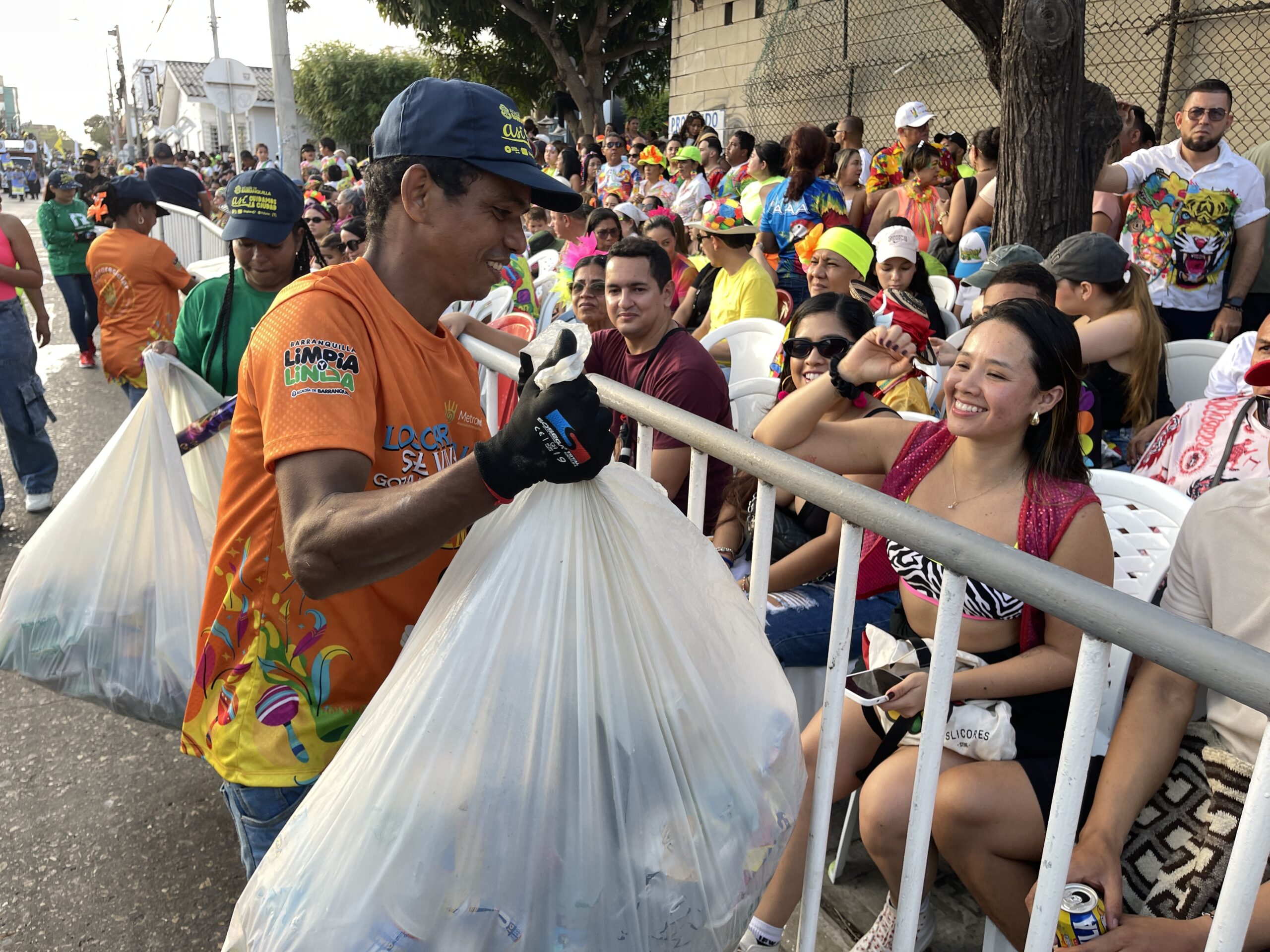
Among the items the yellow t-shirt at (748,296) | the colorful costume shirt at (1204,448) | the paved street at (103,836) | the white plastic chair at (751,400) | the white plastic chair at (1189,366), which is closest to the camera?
the paved street at (103,836)

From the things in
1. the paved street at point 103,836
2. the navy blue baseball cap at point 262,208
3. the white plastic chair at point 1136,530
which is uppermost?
the navy blue baseball cap at point 262,208

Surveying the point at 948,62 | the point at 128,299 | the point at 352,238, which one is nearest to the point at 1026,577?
the point at 352,238

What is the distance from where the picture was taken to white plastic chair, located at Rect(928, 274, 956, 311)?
217 inches

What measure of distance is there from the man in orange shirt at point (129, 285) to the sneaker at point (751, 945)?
467 centimetres

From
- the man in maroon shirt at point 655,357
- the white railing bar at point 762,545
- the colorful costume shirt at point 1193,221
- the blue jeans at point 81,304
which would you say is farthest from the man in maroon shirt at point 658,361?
the blue jeans at point 81,304

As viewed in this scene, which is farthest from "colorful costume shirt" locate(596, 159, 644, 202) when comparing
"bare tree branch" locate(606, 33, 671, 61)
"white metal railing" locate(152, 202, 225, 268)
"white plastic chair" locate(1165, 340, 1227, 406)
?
"bare tree branch" locate(606, 33, 671, 61)

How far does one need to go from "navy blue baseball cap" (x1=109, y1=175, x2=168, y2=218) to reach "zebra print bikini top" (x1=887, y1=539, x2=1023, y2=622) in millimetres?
5010

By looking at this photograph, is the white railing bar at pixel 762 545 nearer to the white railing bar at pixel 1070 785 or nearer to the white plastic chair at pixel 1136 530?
the white railing bar at pixel 1070 785

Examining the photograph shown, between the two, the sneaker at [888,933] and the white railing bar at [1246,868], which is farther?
the sneaker at [888,933]

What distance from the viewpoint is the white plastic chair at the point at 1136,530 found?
8.36ft

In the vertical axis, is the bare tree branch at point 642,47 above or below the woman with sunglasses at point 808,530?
above

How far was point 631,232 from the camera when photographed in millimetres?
7664

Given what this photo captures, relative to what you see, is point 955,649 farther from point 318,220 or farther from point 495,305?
point 318,220

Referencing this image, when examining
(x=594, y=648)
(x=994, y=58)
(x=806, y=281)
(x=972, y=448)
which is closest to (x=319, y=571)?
(x=594, y=648)
